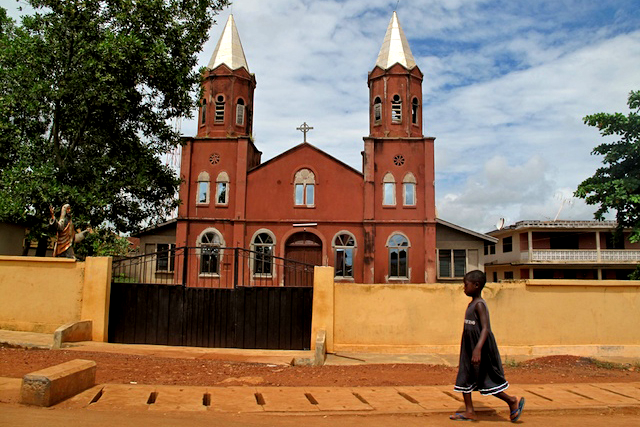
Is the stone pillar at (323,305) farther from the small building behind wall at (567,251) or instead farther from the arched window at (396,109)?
the small building behind wall at (567,251)

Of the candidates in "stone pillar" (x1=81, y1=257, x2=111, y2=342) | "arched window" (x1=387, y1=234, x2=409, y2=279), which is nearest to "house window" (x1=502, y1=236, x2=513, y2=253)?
"arched window" (x1=387, y1=234, x2=409, y2=279)

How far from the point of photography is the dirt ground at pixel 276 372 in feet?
25.2

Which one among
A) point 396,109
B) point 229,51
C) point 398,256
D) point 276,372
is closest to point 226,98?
point 229,51

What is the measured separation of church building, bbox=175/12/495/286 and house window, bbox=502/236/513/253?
11.1 m

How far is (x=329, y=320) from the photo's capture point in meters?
10.7

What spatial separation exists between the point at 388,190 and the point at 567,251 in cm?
1469

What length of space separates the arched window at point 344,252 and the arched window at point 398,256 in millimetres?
1792

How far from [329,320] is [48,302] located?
6.30 metres

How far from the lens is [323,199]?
24.0 m

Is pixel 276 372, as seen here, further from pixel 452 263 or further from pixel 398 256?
pixel 452 263

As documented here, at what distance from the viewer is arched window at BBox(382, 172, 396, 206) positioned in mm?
24062

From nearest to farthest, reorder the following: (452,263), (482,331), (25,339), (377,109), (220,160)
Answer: (482,331) < (25,339) < (220,160) < (452,263) < (377,109)

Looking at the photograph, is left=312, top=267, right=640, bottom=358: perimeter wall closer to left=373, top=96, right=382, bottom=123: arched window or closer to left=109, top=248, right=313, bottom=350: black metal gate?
Result: left=109, top=248, right=313, bottom=350: black metal gate

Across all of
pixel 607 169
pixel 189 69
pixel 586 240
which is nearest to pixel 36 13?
pixel 189 69
